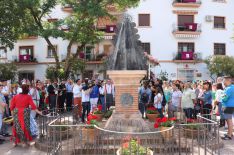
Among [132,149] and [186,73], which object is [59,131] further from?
[186,73]

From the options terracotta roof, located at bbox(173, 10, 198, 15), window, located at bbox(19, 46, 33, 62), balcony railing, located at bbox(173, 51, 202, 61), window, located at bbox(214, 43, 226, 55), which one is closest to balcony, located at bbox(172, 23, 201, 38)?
terracotta roof, located at bbox(173, 10, 198, 15)

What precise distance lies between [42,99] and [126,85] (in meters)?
8.95

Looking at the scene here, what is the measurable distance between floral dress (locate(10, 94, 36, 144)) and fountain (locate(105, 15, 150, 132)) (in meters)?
2.37

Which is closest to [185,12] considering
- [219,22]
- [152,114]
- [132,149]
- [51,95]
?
[219,22]

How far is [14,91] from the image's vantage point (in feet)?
57.7

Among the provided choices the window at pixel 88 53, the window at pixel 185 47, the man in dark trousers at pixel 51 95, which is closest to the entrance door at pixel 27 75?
the window at pixel 88 53

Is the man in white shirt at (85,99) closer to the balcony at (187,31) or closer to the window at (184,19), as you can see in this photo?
the balcony at (187,31)

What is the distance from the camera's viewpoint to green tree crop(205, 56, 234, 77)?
3734cm

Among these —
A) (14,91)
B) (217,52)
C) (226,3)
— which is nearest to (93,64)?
(217,52)

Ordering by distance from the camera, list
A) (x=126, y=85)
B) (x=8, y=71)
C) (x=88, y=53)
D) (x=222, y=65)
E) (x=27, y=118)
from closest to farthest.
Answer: (x=126, y=85) < (x=27, y=118) < (x=8, y=71) < (x=222, y=65) < (x=88, y=53)

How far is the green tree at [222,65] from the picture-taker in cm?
3734

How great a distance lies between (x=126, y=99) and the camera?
1116cm

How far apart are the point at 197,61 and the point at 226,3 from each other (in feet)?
25.0

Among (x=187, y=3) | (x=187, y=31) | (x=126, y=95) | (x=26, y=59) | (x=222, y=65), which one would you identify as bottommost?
(x=126, y=95)
